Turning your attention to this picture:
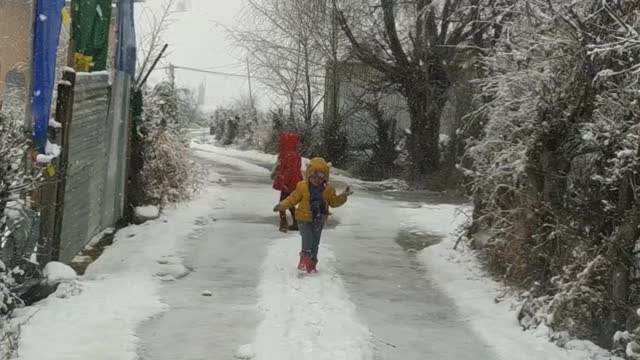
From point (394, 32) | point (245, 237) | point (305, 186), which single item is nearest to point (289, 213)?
point (245, 237)

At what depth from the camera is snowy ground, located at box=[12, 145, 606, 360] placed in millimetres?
5906

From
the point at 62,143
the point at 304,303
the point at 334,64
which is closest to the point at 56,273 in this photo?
the point at 62,143

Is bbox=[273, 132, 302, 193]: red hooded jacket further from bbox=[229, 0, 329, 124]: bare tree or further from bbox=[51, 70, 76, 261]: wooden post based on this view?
bbox=[229, 0, 329, 124]: bare tree

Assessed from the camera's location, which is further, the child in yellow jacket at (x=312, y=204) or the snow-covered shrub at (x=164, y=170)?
the snow-covered shrub at (x=164, y=170)

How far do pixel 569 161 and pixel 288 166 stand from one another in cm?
528

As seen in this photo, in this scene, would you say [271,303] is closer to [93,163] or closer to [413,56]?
[93,163]

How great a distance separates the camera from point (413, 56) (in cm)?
2272

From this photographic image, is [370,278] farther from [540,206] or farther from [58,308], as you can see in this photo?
[58,308]

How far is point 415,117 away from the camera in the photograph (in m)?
23.2

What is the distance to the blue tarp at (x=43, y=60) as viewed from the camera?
22.6 ft

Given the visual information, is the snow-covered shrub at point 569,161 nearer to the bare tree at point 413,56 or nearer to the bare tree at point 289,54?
the bare tree at point 413,56

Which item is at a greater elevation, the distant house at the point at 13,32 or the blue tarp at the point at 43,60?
the distant house at the point at 13,32

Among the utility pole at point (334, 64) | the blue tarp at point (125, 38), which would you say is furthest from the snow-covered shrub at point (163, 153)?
the utility pole at point (334, 64)

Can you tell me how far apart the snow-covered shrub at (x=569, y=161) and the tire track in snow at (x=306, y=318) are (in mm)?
1651
